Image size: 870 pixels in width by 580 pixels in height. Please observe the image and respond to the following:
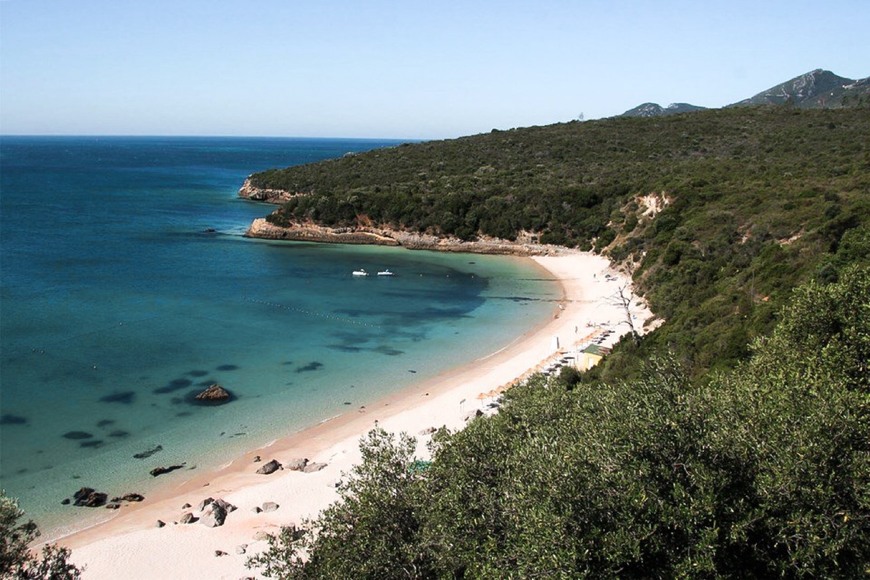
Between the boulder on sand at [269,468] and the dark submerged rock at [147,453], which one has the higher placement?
the boulder on sand at [269,468]

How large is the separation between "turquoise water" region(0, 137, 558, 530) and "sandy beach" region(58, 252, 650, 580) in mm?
1133

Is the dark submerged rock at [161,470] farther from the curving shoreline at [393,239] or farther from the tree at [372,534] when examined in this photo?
the curving shoreline at [393,239]

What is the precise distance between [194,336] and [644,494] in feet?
102

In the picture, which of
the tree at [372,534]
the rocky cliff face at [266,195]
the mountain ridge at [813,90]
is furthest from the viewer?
the mountain ridge at [813,90]

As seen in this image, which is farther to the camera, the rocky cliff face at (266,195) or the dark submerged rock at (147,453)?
the rocky cliff face at (266,195)

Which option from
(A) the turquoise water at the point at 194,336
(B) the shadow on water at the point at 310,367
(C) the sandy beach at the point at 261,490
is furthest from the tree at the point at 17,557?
(B) the shadow on water at the point at 310,367

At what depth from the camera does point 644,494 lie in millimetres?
8492

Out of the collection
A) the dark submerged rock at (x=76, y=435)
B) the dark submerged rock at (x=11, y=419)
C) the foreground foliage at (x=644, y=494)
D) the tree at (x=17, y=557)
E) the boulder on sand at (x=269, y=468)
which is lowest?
the boulder on sand at (x=269, y=468)

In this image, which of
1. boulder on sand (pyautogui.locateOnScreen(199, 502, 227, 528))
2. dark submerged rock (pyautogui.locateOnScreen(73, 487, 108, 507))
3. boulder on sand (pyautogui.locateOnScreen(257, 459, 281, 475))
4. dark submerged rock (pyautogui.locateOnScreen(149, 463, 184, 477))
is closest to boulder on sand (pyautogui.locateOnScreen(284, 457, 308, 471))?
boulder on sand (pyautogui.locateOnScreen(257, 459, 281, 475))

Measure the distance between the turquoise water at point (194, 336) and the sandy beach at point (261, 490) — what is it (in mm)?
1133

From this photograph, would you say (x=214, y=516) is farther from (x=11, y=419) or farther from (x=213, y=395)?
(x=11, y=419)

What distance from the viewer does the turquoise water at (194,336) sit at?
22.7 meters

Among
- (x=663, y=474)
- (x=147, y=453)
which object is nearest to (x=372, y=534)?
(x=663, y=474)

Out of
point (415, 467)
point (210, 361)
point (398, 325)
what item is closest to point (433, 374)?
point (398, 325)
